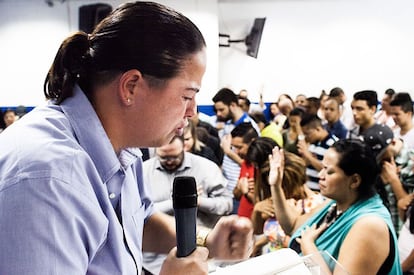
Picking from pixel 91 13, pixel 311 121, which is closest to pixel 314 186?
pixel 311 121

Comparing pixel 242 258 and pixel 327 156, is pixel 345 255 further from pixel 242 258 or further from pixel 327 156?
pixel 242 258

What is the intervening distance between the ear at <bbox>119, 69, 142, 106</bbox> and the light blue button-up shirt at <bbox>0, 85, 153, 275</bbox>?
6cm

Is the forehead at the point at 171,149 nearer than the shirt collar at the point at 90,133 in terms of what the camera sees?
No

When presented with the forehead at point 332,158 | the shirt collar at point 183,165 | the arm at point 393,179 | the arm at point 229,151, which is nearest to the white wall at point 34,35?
the arm at point 229,151

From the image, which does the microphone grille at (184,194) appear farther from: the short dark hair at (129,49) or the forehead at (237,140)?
the forehead at (237,140)

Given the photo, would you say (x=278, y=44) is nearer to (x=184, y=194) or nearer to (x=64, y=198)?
(x=184, y=194)

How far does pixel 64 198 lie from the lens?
2.10 ft

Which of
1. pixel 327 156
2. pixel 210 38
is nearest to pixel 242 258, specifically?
pixel 327 156

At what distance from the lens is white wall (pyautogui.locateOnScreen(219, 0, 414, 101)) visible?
316 inches

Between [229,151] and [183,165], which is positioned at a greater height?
[183,165]

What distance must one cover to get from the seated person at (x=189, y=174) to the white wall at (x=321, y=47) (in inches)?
247

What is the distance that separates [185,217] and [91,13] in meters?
7.28

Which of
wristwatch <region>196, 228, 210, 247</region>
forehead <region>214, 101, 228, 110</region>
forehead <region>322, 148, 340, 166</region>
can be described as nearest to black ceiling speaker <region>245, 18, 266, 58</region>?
forehead <region>214, 101, 228, 110</region>

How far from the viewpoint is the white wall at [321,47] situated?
802 centimetres
